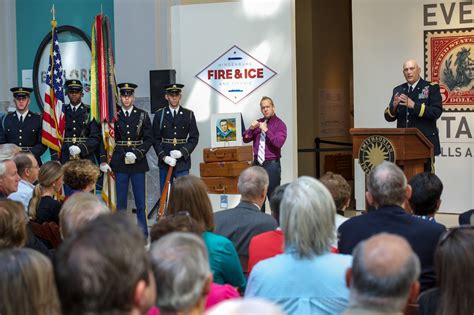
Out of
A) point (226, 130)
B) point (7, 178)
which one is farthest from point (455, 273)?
point (226, 130)

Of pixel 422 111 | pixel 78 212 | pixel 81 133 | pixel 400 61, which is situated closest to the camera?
pixel 78 212

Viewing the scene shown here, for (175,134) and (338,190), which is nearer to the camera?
(338,190)

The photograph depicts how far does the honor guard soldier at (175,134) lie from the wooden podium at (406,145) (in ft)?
8.06

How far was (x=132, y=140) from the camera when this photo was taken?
8.77 metres

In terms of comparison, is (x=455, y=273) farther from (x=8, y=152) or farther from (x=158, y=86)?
(x=158, y=86)

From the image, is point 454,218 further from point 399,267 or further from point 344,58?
point 399,267

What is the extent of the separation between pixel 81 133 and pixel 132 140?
25.0 inches

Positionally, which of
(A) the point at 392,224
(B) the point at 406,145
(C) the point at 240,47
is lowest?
(A) the point at 392,224

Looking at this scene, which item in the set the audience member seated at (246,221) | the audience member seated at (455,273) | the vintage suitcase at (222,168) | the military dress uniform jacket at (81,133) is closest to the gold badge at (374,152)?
the vintage suitcase at (222,168)

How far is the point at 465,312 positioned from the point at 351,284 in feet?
2.43

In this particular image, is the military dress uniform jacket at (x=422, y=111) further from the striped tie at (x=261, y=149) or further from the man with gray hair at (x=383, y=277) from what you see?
the man with gray hair at (x=383, y=277)

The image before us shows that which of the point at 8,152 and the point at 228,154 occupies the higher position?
the point at 8,152

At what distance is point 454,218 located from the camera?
28.4 ft

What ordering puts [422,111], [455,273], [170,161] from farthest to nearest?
[170,161]
[422,111]
[455,273]
